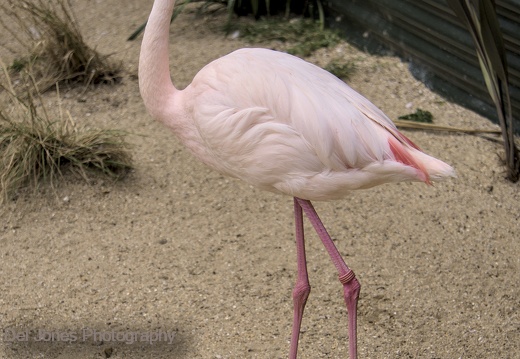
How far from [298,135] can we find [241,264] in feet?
4.49

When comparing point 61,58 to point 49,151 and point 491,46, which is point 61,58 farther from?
point 491,46

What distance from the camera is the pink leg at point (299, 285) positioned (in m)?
3.62

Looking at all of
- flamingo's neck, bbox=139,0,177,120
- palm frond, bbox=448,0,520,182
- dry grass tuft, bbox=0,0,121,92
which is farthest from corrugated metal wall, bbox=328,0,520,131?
flamingo's neck, bbox=139,0,177,120

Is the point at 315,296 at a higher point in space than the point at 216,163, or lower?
lower

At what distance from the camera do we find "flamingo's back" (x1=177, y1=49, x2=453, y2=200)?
10.4 ft

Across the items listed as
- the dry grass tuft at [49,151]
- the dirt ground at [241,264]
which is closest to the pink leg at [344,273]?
the dirt ground at [241,264]

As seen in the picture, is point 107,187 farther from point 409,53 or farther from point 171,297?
point 409,53

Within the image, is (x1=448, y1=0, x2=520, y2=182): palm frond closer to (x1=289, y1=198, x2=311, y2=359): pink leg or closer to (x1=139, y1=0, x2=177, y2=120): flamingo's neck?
(x1=289, y1=198, x2=311, y2=359): pink leg

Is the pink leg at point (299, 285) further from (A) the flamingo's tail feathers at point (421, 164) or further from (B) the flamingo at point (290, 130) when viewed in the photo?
(A) the flamingo's tail feathers at point (421, 164)

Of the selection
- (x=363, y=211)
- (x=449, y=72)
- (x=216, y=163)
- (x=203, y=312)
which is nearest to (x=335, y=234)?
(x=363, y=211)

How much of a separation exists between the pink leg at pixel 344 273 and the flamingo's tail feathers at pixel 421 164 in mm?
461

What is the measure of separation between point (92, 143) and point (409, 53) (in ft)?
8.26

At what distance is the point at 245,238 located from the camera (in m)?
4.55

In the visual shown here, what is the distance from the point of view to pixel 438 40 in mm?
5617
